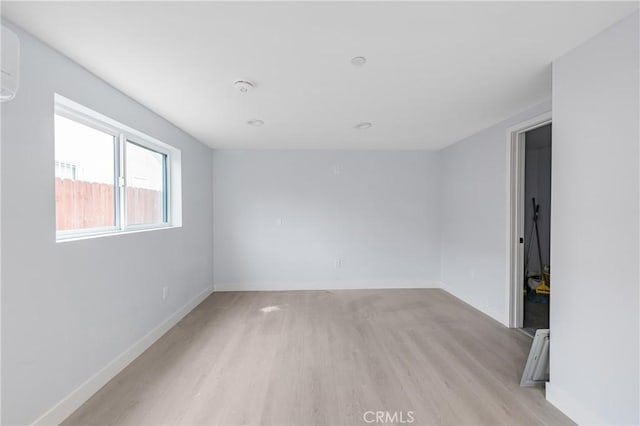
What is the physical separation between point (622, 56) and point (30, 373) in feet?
11.6

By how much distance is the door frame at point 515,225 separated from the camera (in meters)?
2.99

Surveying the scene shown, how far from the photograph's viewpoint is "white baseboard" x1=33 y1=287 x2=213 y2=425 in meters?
1.62

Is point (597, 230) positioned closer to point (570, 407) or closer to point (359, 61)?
point (570, 407)

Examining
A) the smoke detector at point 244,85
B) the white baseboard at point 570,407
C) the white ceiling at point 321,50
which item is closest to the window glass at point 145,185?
the white ceiling at point 321,50

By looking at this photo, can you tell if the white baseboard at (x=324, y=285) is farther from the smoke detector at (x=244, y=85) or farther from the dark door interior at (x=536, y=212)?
the smoke detector at (x=244, y=85)

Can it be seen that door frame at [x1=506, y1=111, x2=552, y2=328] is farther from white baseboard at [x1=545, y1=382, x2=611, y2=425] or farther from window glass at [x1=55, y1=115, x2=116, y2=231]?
window glass at [x1=55, y1=115, x2=116, y2=231]

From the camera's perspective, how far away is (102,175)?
7.34 feet

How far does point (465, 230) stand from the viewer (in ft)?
12.7

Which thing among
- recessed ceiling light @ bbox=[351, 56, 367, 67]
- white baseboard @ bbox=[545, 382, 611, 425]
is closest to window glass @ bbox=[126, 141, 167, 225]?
recessed ceiling light @ bbox=[351, 56, 367, 67]

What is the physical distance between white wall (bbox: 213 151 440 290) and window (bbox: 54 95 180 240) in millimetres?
1351

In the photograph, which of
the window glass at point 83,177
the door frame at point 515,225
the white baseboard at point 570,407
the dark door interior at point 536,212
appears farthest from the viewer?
the dark door interior at point 536,212

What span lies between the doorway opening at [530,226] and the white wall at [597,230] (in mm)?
1066

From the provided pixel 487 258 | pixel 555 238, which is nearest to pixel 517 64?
pixel 555 238

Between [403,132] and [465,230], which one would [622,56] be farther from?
[465,230]
